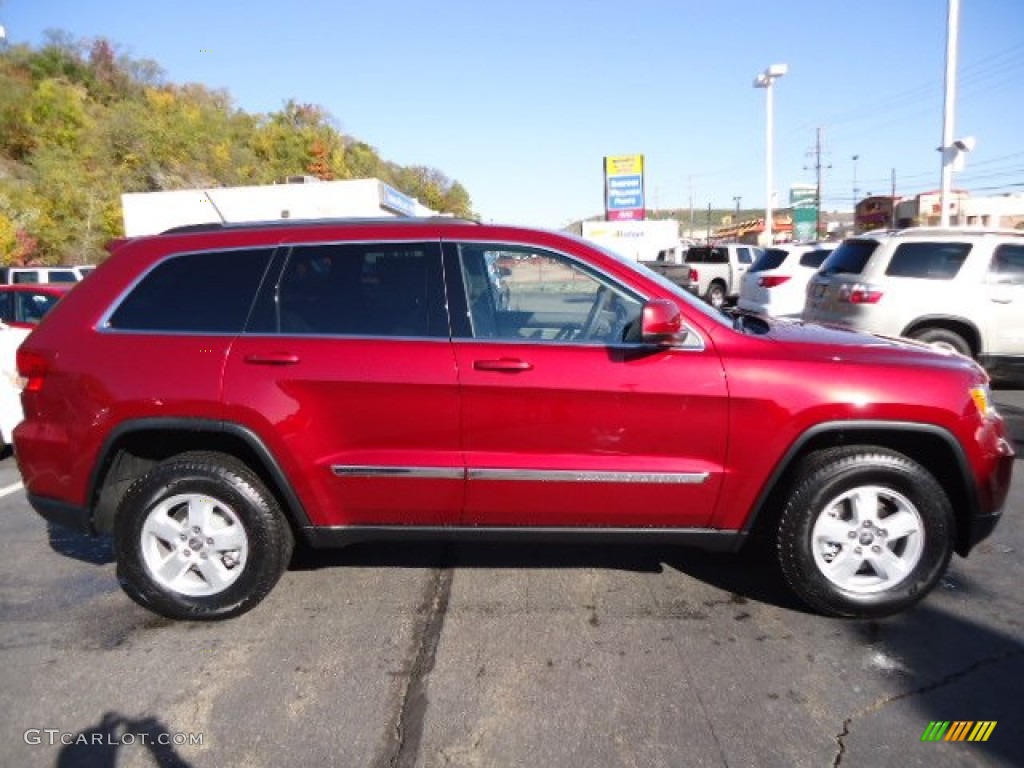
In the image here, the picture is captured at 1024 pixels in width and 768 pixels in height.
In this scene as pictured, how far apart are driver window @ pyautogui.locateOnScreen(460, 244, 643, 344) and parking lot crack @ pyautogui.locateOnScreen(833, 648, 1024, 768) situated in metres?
1.67

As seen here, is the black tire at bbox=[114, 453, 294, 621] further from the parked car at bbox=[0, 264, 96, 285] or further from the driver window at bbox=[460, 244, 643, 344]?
the parked car at bbox=[0, 264, 96, 285]

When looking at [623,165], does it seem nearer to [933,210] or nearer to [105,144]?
[105,144]

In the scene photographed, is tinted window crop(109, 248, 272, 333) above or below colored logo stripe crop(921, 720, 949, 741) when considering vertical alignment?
above

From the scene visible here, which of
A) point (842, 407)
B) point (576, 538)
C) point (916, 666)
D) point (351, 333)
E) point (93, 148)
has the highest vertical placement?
point (93, 148)

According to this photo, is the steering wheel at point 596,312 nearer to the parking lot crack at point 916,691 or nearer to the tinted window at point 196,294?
the tinted window at point 196,294

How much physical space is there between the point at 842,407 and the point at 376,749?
231cm

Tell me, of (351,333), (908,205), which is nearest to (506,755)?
(351,333)

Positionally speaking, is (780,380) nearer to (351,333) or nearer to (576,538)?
(576,538)

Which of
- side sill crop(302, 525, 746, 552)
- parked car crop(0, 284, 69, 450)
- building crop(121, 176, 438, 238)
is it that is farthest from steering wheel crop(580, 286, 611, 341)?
building crop(121, 176, 438, 238)

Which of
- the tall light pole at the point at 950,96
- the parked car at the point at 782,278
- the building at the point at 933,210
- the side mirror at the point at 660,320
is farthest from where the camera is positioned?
the building at the point at 933,210

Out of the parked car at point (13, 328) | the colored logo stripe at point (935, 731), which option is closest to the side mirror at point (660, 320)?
the colored logo stripe at point (935, 731)

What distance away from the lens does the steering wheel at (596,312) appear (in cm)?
340

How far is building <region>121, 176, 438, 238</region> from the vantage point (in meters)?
31.5

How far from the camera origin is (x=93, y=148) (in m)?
49.2
